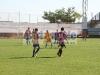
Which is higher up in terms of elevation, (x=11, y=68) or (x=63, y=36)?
(x=63, y=36)

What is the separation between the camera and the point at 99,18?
73250 mm

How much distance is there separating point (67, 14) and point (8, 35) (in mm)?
48763

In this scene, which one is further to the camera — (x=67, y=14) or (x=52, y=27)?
(x=67, y=14)

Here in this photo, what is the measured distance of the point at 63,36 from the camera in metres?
18.8

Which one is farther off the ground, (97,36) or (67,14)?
(67,14)

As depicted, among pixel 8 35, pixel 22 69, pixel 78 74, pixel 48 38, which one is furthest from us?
pixel 8 35

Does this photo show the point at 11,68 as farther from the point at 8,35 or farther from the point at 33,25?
the point at 33,25

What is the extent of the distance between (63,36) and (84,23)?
5343cm

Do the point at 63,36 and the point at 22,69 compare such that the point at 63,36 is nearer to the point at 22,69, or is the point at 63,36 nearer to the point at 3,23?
the point at 22,69

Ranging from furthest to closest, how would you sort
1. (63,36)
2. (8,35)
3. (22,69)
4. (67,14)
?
(67,14) < (8,35) < (63,36) < (22,69)

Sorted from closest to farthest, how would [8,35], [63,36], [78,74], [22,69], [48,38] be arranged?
[78,74] < [22,69] < [63,36] < [48,38] < [8,35]

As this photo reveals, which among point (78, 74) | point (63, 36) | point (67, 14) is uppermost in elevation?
point (67, 14)

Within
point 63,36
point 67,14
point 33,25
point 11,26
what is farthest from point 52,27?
point 63,36

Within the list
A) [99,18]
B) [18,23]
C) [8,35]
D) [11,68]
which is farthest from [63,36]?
[99,18]
